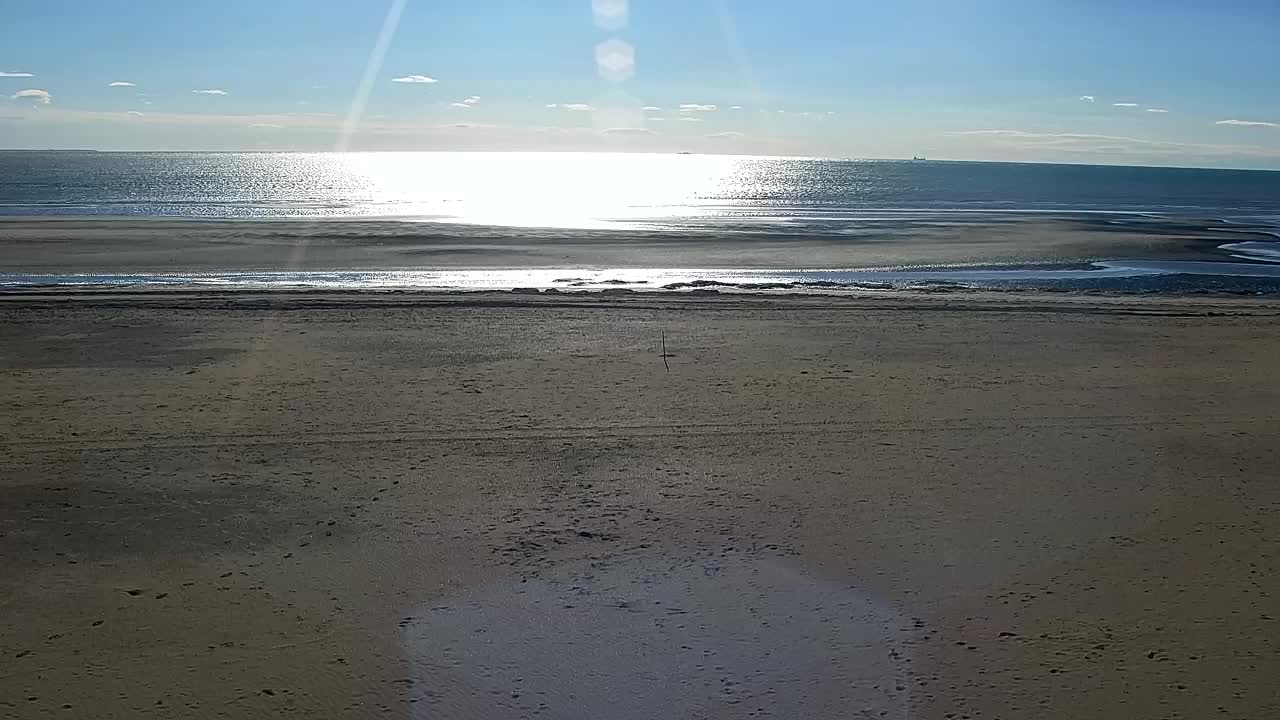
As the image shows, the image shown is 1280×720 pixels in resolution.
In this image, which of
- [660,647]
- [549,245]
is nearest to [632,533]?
[660,647]

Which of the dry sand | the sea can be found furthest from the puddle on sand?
the sea

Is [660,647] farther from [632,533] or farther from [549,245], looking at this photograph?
[549,245]

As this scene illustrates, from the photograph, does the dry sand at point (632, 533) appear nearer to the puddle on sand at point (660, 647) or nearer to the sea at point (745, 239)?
the puddle on sand at point (660, 647)

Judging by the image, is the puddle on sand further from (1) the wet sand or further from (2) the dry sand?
(1) the wet sand

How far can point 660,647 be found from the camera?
20.7 feet

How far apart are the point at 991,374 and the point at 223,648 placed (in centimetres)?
1137

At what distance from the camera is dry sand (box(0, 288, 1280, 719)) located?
5.95 m

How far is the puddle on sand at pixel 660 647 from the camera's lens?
5.70 meters

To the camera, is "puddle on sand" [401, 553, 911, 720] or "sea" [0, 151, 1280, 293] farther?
"sea" [0, 151, 1280, 293]

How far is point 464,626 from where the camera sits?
6.62 m

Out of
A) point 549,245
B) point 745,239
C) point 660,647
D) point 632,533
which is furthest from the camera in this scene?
point 745,239

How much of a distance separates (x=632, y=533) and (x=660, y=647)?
1.97m

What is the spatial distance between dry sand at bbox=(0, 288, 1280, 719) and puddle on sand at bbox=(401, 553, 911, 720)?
26mm

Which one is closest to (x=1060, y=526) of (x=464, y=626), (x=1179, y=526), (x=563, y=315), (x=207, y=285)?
(x=1179, y=526)
